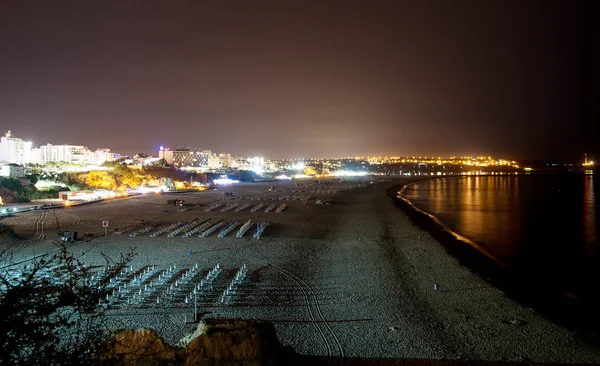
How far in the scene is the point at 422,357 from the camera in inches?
338

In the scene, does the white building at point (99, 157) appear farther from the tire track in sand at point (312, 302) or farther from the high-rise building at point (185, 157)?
the tire track in sand at point (312, 302)

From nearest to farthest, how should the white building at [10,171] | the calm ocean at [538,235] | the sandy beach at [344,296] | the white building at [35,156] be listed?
the sandy beach at [344,296], the calm ocean at [538,235], the white building at [10,171], the white building at [35,156]

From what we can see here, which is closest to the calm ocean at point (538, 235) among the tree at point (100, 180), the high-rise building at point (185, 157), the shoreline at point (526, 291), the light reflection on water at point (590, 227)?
the light reflection on water at point (590, 227)

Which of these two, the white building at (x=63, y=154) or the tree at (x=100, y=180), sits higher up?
the white building at (x=63, y=154)

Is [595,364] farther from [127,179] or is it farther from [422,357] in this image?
[127,179]

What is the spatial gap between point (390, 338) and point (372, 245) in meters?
10.9

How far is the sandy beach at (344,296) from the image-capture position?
9211mm

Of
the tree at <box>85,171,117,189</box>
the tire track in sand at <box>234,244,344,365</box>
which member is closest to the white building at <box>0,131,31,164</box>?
the tree at <box>85,171,117,189</box>

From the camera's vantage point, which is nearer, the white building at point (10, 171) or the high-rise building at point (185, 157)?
the white building at point (10, 171)

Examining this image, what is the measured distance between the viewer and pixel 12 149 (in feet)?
261

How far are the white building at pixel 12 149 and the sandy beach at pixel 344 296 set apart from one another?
66.5 m

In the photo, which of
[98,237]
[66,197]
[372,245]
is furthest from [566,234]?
[66,197]

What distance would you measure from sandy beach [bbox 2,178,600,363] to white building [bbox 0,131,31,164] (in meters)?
66.5

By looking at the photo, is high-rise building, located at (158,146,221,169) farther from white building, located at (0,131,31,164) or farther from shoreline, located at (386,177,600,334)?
shoreline, located at (386,177,600,334)
